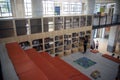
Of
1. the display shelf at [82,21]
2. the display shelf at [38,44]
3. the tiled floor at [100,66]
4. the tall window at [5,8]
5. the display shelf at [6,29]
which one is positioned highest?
the tall window at [5,8]

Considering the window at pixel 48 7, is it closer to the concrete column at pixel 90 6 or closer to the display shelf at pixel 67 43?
the display shelf at pixel 67 43

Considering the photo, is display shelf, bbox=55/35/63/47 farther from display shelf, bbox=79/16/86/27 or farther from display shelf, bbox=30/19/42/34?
display shelf, bbox=79/16/86/27

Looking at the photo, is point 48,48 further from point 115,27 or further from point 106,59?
point 115,27

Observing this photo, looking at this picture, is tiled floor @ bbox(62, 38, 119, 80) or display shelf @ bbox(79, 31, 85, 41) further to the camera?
display shelf @ bbox(79, 31, 85, 41)

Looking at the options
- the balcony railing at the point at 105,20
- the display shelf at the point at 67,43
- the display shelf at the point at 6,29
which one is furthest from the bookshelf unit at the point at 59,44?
the balcony railing at the point at 105,20

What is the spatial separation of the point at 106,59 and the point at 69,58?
259 cm

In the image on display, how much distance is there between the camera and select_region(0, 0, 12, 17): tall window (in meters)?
6.02

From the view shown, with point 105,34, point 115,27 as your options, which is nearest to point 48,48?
point 115,27

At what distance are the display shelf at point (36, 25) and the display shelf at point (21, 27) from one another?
34 cm

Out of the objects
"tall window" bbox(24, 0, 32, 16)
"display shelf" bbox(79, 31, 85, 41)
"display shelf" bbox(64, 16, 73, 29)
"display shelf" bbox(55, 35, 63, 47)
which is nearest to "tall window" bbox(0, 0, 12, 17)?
"tall window" bbox(24, 0, 32, 16)

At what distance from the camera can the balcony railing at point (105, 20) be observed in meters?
9.19

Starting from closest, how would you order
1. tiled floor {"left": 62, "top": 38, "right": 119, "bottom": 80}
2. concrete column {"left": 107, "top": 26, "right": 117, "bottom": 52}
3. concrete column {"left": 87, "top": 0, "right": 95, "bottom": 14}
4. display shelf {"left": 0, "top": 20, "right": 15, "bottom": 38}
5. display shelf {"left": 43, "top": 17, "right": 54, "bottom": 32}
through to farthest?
display shelf {"left": 0, "top": 20, "right": 15, "bottom": 38} → tiled floor {"left": 62, "top": 38, "right": 119, "bottom": 80} → display shelf {"left": 43, "top": 17, "right": 54, "bottom": 32} → concrete column {"left": 87, "top": 0, "right": 95, "bottom": 14} → concrete column {"left": 107, "top": 26, "right": 117, "bottom": 52}

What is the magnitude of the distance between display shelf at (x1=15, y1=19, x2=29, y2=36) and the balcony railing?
5750 mm

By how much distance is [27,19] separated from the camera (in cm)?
574
